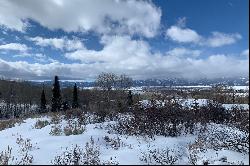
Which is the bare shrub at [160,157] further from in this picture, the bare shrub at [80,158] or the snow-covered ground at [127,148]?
the bare shrub at [80,158]

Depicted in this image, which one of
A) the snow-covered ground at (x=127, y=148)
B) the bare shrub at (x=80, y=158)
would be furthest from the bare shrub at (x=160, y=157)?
the bare shrub at (x=80, y=158)

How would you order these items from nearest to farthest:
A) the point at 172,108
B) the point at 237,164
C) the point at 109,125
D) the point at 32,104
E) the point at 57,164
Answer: the point at 237,164, the point at 57,164, the point at 172,108, the point at 109,125, the point at 32,104

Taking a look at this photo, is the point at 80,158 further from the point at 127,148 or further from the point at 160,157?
the point at 160,157

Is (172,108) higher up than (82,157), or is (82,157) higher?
(172,108)

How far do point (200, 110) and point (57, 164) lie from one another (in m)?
7.36

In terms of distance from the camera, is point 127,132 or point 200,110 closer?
point 127,132

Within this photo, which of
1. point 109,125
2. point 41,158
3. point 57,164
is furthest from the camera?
point 109,125

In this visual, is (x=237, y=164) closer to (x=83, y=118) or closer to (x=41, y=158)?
(x=41, y=158)

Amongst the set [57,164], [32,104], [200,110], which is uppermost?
[200,110]

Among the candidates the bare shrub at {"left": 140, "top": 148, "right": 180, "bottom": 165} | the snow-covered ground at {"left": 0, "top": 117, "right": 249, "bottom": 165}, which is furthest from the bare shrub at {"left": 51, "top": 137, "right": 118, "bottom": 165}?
the bare shrub at {"left": 140, "top": 148, "right": 180, "bottom": 165}

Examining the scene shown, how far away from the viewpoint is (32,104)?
551 ft

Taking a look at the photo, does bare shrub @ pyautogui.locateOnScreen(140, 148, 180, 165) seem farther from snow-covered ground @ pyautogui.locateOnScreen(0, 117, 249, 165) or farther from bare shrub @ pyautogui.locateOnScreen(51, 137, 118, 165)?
bare shrub @ pyautogui.locateOnScreen(51, 137, 118, 165)

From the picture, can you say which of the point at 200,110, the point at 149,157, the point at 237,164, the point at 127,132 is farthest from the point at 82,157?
the point at 200,110

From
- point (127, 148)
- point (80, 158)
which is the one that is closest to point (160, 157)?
point (127, 148)
